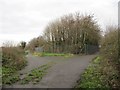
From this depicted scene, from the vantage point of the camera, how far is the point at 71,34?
38.4 metres

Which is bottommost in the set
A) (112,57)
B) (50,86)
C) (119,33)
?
(50,86)

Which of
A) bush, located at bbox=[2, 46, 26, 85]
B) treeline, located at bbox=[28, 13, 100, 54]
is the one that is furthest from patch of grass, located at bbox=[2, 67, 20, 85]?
treeline, located at bbox=[28, 13, 100, 54]

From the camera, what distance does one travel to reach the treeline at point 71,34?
37.6 meters

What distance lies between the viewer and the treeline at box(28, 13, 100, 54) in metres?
37.6

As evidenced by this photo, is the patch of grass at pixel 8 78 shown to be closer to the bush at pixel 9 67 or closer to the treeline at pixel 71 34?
the bush at pixel 9 67

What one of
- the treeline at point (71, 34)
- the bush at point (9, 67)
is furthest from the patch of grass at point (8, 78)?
the treeline at point (71, 34)

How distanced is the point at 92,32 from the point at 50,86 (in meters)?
27.0

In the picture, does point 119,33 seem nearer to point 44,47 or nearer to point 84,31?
point 84,31

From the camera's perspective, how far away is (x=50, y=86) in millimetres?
12141

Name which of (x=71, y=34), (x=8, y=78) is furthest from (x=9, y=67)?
(x=71, y=34)

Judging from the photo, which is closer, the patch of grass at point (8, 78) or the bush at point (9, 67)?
the patch of grass at point (8, 78)

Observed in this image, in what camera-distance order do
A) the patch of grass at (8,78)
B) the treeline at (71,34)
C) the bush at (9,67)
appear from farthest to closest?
the treeline at (71,34) < the bush at (9,67) < the patch of grass at (8,78)

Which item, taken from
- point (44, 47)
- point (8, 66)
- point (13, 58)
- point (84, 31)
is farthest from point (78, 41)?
point (8, 66)

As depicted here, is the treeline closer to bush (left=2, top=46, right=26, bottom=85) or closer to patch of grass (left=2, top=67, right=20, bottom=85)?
bush (left=2, top=46, right=26, bottom=85)
